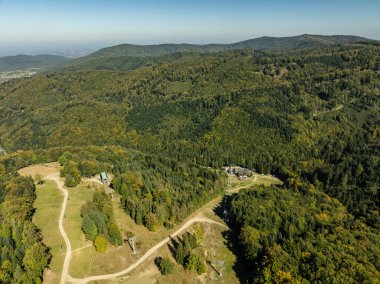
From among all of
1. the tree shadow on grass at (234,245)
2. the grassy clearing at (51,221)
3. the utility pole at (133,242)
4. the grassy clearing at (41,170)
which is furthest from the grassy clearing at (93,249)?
the grassy clearing at (41,170)

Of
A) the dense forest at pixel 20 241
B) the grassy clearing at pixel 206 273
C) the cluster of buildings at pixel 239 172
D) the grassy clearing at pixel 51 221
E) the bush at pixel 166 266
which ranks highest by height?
the dense forest at pixel 20 241

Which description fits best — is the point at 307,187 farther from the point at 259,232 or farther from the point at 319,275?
the point at 319,275

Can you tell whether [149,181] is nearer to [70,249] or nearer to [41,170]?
[41,170]

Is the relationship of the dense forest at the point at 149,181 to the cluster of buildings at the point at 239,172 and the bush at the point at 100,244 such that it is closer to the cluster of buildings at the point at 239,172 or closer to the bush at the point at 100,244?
the cluster of buildings at the point at 239,172

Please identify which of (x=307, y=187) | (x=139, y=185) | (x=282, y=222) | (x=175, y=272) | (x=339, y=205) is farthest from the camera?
(x=307, y=187)

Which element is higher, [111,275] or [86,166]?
[86,166]

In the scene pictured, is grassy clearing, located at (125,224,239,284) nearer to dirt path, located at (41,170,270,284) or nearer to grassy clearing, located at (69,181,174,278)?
dirt path, located at (41,170,270,284)

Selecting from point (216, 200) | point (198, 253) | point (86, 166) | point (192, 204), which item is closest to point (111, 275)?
point (198, 253)

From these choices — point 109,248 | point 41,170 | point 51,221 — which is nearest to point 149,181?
point 109,248

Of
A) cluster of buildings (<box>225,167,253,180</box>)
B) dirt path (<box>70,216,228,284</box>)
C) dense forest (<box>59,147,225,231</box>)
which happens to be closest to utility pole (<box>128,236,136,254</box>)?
dirt path (<box>70,216,228,284</box>)
